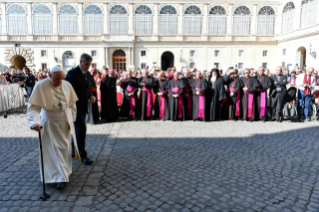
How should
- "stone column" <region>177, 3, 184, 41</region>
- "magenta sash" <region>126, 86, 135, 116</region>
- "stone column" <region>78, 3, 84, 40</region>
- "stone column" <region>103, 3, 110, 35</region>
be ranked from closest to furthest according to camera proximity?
"magenta sash" <region>126, 86, 135, 116</region> < "stone column" <region>78, 3, 84, 40</region> < "stone column" <region>103, 3, 110, 35</region> < "stone column" <region>177, 3, 184, 41</region>

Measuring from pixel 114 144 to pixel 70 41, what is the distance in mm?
39218

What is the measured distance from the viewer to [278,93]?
10.1 metres

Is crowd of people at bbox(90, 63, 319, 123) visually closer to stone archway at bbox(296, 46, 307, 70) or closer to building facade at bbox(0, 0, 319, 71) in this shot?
stone archway at bbox(296, 46, 307, 70)

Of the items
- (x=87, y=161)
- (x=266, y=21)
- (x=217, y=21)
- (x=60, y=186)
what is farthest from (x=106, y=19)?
(x=60, y=186)

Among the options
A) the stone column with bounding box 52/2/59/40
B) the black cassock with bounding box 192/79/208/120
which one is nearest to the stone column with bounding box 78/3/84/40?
the stone column with bounding box 52/2/59/40

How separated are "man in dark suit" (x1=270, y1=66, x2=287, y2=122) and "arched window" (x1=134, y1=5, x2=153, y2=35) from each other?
114 ft

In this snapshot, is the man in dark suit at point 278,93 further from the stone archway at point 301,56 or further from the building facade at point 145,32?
the building facade at point 145,32

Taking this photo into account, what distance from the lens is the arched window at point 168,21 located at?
4197cm

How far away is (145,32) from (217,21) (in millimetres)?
12040

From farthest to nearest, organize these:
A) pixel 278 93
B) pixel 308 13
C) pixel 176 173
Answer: pixel 308 13
pixel 278 93
pixel 176 173

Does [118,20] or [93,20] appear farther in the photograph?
[118,20]

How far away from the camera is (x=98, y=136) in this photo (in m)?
7.39

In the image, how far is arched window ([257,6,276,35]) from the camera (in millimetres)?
42344

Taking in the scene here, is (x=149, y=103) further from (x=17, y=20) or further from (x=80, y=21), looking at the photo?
(x=17, y=20)
